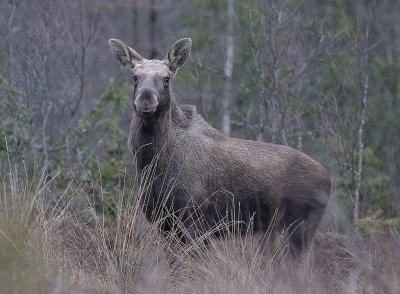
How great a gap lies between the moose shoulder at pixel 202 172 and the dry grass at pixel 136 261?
402 millimetres

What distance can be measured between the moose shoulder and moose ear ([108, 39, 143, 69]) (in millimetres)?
12

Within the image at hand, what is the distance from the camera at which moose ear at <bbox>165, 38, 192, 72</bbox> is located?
10.5 m

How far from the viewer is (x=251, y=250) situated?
30.3ft

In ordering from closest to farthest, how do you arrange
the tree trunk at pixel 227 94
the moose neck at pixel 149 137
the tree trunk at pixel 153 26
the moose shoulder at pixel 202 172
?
the moose shoulder at pixel 202 172 < the moose neck at pixel 149 137 < the tree trunk at pixel 227 94 < the tree trunk at pixel 153 26

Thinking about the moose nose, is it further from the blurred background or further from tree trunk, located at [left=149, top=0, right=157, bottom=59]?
tree trunk, located at [left=149, top=0, right=157, bottom=59]

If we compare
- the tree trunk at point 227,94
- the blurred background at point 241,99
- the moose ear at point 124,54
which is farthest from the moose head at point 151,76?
the tree trunk at point 227,94

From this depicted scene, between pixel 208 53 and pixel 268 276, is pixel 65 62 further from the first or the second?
pixel 268 276

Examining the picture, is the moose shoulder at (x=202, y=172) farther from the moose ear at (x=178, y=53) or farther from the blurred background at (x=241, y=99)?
the blurred background at (x=241, y=99)

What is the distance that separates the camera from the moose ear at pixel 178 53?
10.5 m

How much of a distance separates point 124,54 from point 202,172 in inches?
68.9

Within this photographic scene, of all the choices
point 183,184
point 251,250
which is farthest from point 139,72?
point 251,250

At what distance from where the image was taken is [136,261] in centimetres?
871

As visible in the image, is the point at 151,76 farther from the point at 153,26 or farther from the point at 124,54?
the point at 153,26

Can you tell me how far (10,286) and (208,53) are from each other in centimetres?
775
